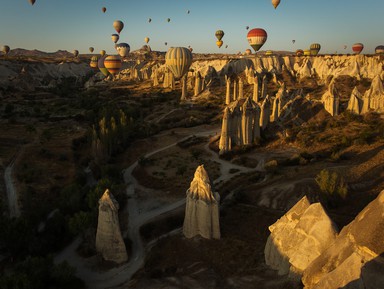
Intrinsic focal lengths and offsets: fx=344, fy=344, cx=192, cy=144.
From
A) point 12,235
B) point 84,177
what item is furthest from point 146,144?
point 12,235

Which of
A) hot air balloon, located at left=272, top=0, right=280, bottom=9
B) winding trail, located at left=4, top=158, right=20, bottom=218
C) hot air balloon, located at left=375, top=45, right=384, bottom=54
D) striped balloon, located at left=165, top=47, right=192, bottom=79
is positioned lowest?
winding trail, located at left=4, top=158, right=20, bottom=218

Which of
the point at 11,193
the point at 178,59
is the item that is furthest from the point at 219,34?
the point at 11,193

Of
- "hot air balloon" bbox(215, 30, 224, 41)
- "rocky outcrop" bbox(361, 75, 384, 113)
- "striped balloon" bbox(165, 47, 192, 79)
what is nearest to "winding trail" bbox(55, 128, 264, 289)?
"rocky outcrop" bbox(361, 75, 384, 113)

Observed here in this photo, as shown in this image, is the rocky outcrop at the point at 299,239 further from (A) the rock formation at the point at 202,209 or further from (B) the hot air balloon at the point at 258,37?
(B) the hot air balloon at the point at 258,37

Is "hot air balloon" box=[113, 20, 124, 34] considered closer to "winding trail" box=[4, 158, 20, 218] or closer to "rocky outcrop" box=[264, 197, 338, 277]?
"winding trail" box=[4, 158, 20, 218]

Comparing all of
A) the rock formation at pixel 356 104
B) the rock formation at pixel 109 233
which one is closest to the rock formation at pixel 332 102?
the rock formation at pixel 356 104
